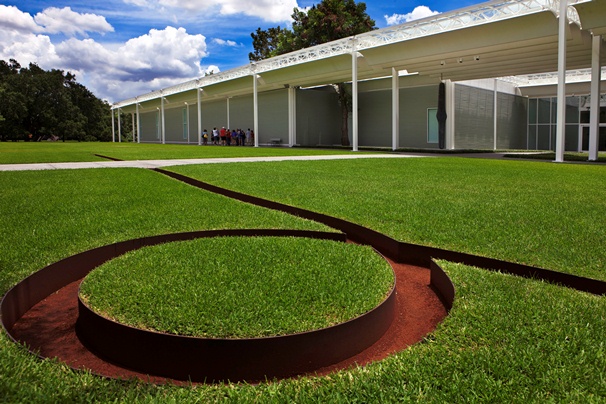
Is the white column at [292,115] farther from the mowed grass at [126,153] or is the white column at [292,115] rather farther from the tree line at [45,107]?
the tree line at [45,107]

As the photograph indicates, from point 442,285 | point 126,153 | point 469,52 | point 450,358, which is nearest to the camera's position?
point 450,358

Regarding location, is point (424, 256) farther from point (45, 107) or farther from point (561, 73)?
point (45, 107)

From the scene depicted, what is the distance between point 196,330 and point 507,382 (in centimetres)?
182

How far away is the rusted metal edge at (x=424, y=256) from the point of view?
4.03 m

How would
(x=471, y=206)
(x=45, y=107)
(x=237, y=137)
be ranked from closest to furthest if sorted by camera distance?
(x=471, y=206) → (x=237, y=137) → (x=45, y=107)

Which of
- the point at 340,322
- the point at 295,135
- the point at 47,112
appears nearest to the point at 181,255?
the point at 340,322

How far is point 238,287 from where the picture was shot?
3775 mm

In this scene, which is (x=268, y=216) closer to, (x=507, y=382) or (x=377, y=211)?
(x=377, y=211)

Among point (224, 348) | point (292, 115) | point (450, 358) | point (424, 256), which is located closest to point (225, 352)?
point (224, 348)

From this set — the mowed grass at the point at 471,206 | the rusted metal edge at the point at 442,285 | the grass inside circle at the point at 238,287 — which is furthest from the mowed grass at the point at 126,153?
the rusted metal edge at the point at 442,285

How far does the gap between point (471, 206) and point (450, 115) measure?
27.6 meters

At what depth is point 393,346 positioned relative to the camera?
337 centimetres

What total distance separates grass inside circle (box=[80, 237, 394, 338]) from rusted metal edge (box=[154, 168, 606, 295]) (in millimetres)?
485

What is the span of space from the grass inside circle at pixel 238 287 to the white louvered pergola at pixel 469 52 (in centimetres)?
1710
